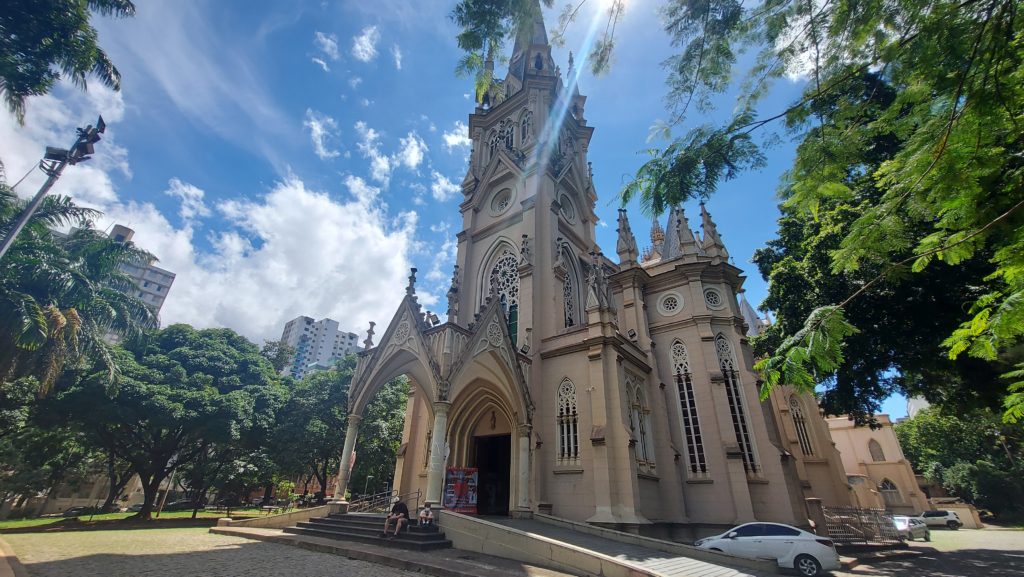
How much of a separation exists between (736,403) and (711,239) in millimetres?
7799

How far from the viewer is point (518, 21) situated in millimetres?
4727

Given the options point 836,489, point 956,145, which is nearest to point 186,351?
point 956,145

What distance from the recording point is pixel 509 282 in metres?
19.7

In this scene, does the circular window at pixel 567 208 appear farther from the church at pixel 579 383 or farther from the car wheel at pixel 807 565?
the car wheel at pixel 807 565

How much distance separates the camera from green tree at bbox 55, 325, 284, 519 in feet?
63.7

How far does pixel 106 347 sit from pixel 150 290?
90.9m

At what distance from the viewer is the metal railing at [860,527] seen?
640 inches

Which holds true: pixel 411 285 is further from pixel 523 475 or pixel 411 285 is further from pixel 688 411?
pixel 688 411

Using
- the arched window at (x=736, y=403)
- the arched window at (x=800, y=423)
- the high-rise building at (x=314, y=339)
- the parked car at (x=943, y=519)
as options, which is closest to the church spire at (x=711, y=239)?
the arched window at (x=736, y=403)

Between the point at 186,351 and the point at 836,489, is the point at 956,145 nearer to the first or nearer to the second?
the point at 836,489

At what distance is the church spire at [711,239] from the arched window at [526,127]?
32.6ft

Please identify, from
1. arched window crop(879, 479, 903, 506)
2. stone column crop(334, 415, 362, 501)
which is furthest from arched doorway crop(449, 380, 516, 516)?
arched window crop(879, 479, 903, 506)

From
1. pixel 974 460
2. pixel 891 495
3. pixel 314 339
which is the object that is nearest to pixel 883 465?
pixel 891 495

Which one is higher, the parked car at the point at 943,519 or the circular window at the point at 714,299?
the circular window at the point at 714,299
